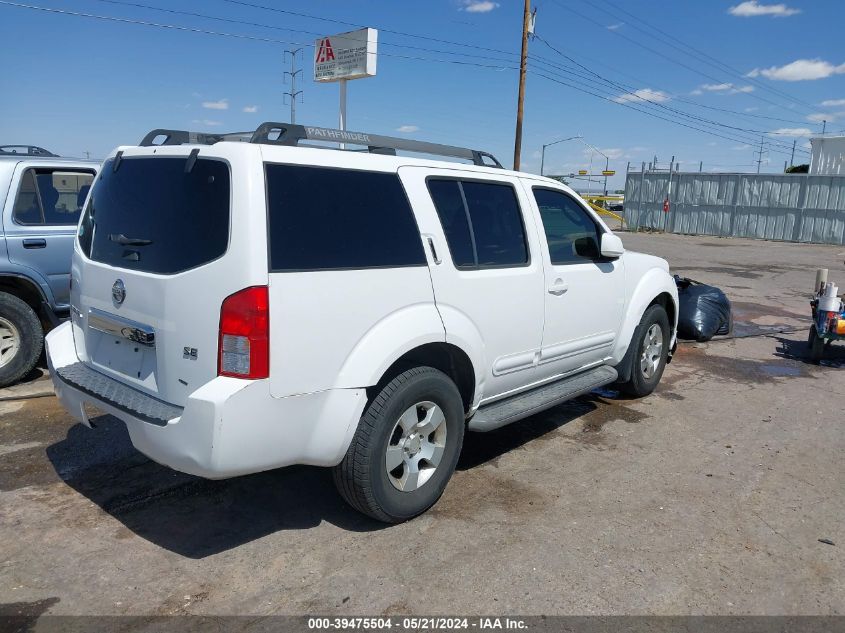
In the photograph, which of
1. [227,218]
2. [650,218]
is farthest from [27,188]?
[650,218]

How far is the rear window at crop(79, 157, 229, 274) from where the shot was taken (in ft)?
10.1

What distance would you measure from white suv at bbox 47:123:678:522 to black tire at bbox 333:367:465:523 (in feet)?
0.03

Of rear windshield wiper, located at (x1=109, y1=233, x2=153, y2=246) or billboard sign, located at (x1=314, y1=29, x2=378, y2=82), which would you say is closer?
rear windshield wiper, located at (x1=109, y1=233, x2=153, y2=246)

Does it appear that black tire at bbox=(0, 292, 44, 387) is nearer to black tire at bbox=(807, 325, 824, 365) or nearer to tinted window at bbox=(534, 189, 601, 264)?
tinted window at bbox=(534, 189, 601, 264)

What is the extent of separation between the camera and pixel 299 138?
348 centimetres

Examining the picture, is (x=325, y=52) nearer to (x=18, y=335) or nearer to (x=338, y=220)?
(x=18, y=335)

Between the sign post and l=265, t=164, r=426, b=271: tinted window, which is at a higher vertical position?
the sign post

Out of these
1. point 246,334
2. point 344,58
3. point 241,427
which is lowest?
point 241,427

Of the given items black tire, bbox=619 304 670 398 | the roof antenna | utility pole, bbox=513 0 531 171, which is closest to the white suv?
the roof antenna

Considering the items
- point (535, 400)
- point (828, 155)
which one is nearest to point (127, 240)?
point (535, 400)

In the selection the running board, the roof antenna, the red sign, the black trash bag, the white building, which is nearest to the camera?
the roof antenna

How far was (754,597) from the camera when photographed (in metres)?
3.14

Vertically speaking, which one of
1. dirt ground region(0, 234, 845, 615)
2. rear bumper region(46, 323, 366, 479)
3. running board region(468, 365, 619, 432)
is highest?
rear bumper region(46, 323, 366, 479)

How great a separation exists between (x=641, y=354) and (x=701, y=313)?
10.6ft
